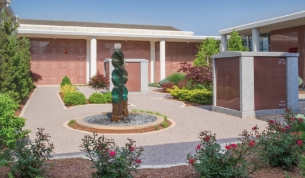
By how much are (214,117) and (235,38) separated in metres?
19.3

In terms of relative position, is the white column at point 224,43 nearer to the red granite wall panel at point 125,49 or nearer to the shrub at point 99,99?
the red granite wall panel at point 125,49

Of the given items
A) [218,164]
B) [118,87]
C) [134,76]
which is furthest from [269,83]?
[134,76]

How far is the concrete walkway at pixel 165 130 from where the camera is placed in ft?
22.3

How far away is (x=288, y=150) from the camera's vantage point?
516cm

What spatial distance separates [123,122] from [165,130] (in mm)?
1484

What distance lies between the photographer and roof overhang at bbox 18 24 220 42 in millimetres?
29230

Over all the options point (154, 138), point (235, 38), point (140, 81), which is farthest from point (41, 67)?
point (154, 138)

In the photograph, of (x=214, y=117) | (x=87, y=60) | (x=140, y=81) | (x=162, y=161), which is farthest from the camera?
(x=87, y=60)

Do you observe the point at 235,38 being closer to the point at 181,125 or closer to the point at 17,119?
the point at 181,125

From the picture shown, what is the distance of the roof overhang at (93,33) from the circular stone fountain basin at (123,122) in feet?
66.1

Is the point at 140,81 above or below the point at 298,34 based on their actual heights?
below

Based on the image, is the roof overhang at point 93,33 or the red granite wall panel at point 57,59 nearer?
the roof overhang at point 93,33

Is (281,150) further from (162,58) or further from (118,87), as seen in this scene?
(162,58)

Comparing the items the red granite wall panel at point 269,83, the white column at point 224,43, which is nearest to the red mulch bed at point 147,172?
the red granite wall panel at point 269,83
